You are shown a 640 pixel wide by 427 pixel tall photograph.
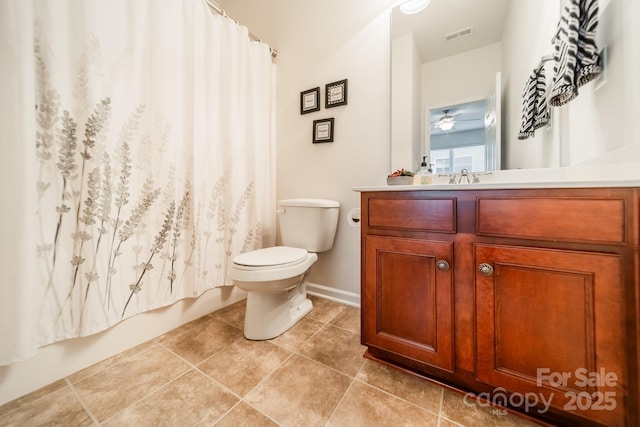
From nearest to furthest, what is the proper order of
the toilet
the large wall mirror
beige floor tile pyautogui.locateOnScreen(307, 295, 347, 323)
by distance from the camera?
the large wall mirror, the toilet, beige floor tile pyautogui.locateOnScreen(307, 295, 347, 323)

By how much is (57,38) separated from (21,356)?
1218mm

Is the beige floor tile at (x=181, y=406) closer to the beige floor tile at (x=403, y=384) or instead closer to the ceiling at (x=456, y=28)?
the beige floor tile at (x=403, y=384)

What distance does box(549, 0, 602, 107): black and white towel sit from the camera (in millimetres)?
749

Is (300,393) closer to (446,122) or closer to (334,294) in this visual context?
(334,294)

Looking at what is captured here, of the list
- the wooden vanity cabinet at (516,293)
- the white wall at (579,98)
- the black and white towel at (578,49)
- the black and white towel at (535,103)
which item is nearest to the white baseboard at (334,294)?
the wooden vanity cabinet at (516,293)

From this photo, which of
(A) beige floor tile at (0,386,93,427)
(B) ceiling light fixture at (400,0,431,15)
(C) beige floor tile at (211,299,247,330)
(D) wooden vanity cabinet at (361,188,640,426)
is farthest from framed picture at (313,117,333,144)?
(A) beige floor tile at (0,386,93,427)

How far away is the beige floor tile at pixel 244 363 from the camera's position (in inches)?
38.7

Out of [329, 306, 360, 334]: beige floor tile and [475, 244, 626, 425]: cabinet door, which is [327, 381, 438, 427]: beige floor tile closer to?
[475, 244, 626, 425]: cabinet door

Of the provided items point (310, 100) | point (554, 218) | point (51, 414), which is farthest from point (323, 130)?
point (51, 414)

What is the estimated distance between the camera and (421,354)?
3.05 feet

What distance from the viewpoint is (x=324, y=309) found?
1.64 m

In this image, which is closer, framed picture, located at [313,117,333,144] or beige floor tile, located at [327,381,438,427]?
beige floor tile, located at [327,381,438,427]

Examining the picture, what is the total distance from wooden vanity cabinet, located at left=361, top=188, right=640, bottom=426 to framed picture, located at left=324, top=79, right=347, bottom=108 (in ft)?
3.22

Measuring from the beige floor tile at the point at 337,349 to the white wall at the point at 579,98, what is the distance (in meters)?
1.20
